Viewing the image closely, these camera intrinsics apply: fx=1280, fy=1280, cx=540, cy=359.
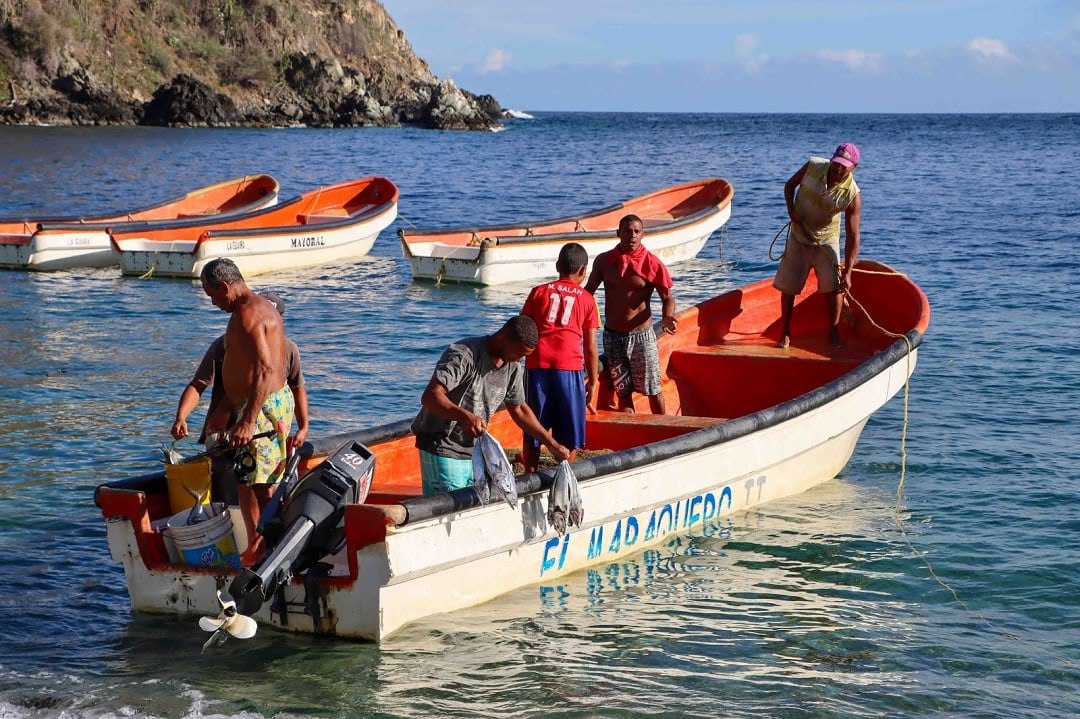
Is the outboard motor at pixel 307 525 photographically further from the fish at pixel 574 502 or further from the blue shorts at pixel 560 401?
the blue shorts at pixel 560 401

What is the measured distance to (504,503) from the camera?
23.0ft

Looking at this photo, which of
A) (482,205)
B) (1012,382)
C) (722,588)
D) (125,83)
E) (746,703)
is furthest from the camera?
(125,83)

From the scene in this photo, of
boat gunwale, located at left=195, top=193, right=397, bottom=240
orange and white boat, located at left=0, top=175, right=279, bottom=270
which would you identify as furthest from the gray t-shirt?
orange and white boat, located at left=0, top=175, right=279, bottom=270

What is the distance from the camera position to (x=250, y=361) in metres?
6.84

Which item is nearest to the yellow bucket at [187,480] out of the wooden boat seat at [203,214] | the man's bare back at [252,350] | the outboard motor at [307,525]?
the man's bare back at [252,350]

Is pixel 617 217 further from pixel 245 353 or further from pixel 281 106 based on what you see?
pixel 281 106

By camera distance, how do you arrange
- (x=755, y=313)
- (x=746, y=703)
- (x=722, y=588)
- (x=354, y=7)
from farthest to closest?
(x=354, y=7), (x=755, y=313), (x=722, y=588), (x=746, y=703)

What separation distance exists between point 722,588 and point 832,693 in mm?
1529

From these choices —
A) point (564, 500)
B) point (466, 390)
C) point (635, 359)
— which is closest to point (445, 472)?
point (466, 390)

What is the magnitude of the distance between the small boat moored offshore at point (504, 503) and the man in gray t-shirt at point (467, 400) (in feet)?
1.10

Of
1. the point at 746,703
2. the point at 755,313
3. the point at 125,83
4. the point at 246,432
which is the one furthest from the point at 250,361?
the point at 125,83

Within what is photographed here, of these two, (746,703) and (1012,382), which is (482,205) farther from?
(746,703)

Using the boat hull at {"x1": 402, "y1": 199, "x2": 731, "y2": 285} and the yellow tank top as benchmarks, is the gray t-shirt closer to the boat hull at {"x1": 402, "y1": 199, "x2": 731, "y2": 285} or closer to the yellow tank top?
the yellow tank top

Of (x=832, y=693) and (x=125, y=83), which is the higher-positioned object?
(x=125, y=83)
